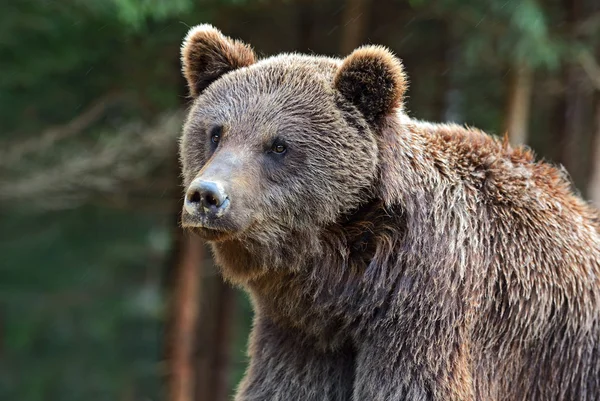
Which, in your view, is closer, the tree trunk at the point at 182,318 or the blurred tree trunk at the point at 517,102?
the blurred tree trunk at the point at 517,102

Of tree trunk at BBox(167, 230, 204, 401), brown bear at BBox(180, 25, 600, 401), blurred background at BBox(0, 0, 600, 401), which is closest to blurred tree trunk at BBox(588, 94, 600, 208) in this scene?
blurred background at BBox(0, 0, 600, 401)

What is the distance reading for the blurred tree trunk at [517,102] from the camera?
31.4 ft

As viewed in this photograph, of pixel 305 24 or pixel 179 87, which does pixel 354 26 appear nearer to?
pixel 305 24

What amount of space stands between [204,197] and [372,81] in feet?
3.67

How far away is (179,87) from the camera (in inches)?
409

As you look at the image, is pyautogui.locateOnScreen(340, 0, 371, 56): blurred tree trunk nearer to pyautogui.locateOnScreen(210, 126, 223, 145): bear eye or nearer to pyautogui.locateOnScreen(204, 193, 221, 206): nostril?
pyautogui.locateOnScreen(210, 126, 223, 145): bear eye

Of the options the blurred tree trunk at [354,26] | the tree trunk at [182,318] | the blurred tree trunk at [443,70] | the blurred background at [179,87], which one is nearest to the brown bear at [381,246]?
the blurred background at [179,87]

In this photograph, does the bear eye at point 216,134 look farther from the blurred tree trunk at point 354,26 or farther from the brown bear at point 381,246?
the blurred tree trunk at point 354,26

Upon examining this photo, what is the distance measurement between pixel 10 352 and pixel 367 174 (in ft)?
55.2

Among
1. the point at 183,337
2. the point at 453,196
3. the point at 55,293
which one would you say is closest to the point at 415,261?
the point at 453,196

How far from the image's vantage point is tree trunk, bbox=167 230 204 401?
34.4ft

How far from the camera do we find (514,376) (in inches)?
171

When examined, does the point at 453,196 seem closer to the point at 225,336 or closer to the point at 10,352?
the point at 225,336

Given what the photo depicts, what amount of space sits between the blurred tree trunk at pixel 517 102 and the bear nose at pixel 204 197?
647 centimetres
